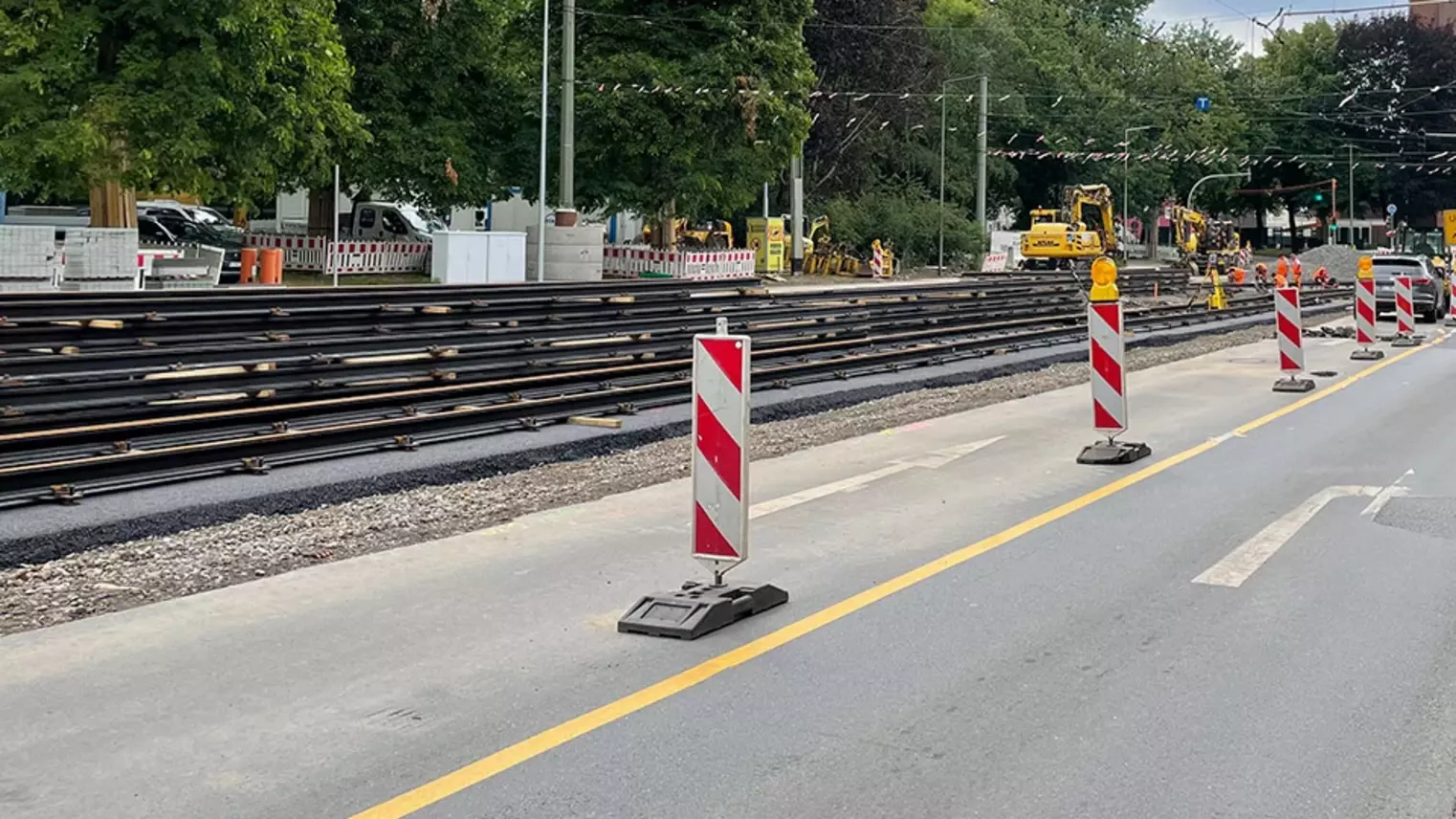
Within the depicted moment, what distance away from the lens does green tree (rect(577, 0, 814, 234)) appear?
128ft

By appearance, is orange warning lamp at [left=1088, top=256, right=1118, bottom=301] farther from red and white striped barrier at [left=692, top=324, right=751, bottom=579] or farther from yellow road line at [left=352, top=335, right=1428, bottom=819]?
red and white striped barrier at [left=692, top=324, right=751, bottom=579]

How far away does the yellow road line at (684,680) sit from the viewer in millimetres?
5141

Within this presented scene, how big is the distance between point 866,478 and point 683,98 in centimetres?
2807

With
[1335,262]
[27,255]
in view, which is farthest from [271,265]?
[1335,262]

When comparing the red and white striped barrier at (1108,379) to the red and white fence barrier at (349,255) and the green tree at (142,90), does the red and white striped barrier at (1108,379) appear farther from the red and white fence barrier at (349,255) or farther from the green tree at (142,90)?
the red and white fence barrier at (349,255)

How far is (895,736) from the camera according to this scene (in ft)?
18.8

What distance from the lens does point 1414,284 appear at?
3562cm

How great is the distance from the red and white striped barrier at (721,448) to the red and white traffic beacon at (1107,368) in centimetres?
611

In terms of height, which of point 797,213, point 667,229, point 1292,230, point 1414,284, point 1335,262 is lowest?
point 1414,284

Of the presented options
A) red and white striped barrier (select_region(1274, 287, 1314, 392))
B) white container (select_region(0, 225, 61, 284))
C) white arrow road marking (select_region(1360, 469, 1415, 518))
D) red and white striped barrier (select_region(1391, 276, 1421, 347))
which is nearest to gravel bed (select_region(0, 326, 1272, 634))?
white arrow road marking (select_region(1360, 469, 1415, 518))

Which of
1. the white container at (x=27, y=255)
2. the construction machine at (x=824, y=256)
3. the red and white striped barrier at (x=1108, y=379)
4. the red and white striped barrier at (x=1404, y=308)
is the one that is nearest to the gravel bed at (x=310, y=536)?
the red and white striped barrier at (x=1108, y=379)

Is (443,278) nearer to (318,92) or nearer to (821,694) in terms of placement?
(318,92)

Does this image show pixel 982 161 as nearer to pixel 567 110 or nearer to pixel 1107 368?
pixel 567 110

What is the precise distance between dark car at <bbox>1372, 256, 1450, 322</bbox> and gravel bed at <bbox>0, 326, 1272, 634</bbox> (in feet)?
81.4
